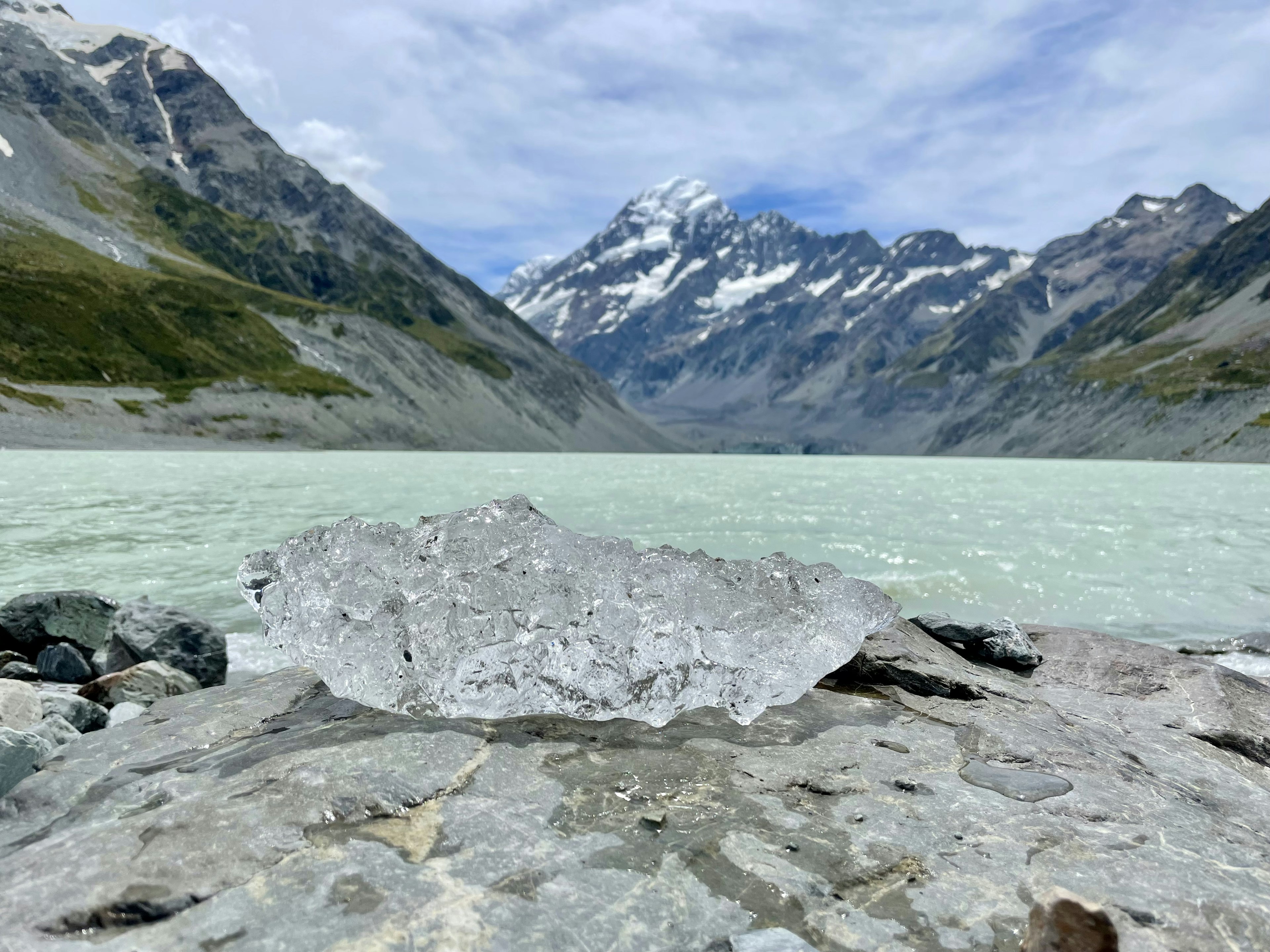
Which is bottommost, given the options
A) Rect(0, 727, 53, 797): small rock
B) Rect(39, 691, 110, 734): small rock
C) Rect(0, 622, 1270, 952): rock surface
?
Rect(39, 691, 110, 734): small rock

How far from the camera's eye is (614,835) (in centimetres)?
496

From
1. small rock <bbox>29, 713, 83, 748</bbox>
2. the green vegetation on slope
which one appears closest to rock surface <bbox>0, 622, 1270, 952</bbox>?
small rock <bbox>29, 713, 83, 748</bbox>

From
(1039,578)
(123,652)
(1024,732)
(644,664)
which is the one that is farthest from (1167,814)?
(1039,578)

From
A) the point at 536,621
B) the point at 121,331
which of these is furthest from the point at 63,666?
the point at 121,331

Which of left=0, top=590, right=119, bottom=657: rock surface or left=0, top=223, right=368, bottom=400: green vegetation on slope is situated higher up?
left=0, top=223, right=368, bottom=400: green vegetation on slope

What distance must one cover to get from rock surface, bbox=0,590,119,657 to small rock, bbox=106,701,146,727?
4.34 meters

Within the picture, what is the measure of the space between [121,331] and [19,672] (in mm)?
186095

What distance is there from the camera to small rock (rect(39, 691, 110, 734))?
9.34 metres

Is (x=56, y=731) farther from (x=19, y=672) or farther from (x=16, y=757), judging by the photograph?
(x=19, y=672)

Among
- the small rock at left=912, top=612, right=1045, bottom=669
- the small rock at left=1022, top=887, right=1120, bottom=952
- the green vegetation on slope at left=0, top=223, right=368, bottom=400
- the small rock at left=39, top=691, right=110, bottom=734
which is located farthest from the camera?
the green vegetation on slope at left=0, top=223, right=368, bottom=400

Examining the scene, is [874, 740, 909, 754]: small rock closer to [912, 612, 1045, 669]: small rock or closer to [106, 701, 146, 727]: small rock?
[912, 612, 1045, 669]: small rock

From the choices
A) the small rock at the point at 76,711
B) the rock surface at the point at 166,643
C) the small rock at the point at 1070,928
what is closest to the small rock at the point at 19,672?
the rock surface at the point at 166,643

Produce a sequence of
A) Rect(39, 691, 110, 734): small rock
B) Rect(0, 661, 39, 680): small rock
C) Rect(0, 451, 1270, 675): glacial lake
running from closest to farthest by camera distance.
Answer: Rect(39, 691, 110, 734): small rock < Rect(0, 661, 39, 680): small rock < Rect(0, 451, 1270, 675): glacial lake

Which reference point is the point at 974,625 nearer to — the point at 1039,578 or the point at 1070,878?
the point at 1070,878
